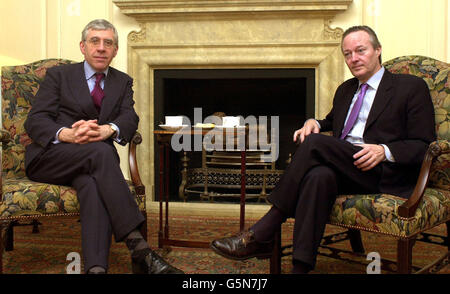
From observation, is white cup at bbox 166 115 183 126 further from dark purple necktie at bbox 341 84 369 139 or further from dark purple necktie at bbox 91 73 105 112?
dark purple necktie at bbox 341 84 369 139

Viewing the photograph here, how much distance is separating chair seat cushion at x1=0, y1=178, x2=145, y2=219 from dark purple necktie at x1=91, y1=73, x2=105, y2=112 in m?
0.53

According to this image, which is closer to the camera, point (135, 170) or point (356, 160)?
point (356, 160)

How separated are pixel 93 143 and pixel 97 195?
0.24m

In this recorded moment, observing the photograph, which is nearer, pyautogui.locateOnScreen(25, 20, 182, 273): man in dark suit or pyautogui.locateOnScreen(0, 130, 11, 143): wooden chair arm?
pyautogui.locateOnScreen(25, 20, 182, 273): man in dark suit

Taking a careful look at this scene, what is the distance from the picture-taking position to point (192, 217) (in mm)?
3480

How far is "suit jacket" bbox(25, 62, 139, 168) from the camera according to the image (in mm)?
2148

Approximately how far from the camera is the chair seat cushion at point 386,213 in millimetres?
1639

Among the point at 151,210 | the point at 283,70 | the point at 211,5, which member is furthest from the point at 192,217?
the point at 211,5

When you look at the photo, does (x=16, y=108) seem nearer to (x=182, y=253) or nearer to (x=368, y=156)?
(x=182, y=253)

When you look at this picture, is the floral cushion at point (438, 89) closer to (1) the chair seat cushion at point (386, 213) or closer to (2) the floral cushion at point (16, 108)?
(1) the chair seat cushion at point (386, 213)

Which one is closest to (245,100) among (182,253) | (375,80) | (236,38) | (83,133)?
(236,38)

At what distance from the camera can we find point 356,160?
1.82m

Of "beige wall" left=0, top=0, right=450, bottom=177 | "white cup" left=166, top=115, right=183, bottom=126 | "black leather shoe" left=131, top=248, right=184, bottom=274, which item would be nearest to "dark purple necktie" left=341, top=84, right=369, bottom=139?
A: "white cup" left=166, top=115, right=183, bottom=126

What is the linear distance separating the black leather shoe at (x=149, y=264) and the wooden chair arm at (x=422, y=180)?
89cm
